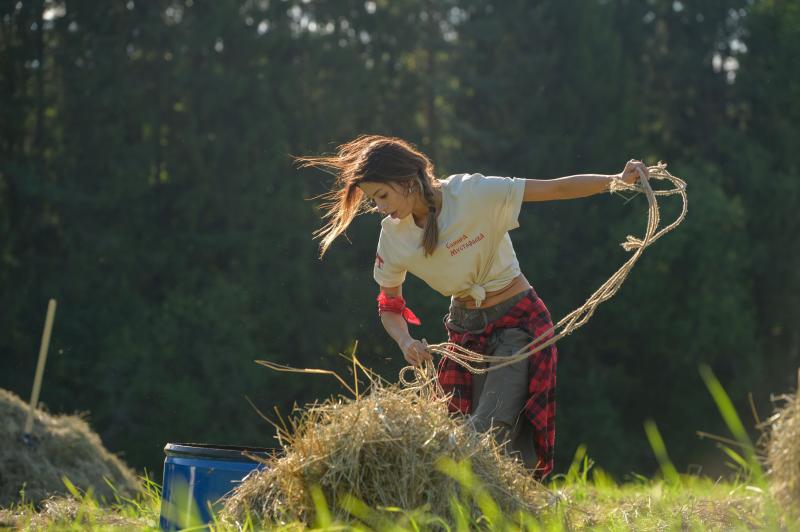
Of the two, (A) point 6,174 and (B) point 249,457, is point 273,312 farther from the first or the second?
(B) point 249,457

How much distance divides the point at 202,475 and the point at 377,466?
29.8 inches

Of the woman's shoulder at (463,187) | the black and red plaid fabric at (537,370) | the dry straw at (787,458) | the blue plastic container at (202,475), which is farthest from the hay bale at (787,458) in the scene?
the blue plastic container at (202,475)

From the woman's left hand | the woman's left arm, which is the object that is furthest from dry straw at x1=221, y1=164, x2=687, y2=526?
the woman's left hand

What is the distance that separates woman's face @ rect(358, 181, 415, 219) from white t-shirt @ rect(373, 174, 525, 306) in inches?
4.1

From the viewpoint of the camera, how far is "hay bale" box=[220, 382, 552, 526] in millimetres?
3531

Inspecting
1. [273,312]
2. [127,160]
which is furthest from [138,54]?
[273,312]

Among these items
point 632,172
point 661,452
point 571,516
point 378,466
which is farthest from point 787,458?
point 378,466

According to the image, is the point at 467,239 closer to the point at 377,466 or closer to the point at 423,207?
the point at 423,207

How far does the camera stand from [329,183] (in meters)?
19.0

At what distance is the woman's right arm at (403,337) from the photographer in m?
4.24

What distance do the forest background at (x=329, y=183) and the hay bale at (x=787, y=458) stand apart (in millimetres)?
12344

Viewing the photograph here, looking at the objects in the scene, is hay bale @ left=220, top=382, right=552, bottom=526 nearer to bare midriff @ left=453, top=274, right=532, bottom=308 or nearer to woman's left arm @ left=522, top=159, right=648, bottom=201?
bare midriff @ left=453, top=274, right=532, bottom=308

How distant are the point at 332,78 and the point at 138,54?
3328 mm

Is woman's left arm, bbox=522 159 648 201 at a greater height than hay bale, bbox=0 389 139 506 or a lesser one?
greater
